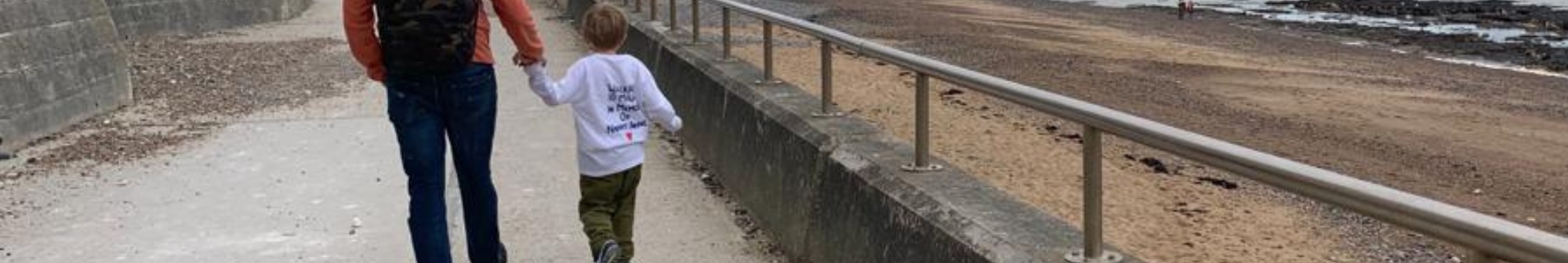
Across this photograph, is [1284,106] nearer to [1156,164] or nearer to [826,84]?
[1156,164]

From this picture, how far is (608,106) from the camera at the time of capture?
4.76 m

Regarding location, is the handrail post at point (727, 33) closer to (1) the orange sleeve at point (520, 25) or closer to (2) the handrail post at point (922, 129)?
(2) the handrail post at point (922, 129)

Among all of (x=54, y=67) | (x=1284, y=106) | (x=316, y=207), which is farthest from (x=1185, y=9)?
(x=316, y=207)

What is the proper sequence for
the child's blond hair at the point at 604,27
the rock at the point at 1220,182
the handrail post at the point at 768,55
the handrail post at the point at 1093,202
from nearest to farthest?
the handrail post at the point at 1093,202
the child's blond hair at the point at 604,27
the handrail post at the point at 768,55
the rock at the point at 1220,182

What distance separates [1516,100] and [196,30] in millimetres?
15696

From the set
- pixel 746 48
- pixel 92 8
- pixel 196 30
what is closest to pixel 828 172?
pixel 746 48

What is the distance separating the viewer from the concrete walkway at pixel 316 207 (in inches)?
236

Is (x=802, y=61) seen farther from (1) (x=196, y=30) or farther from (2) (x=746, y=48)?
(1) (x=196, y=30)

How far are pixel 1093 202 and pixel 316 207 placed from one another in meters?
4.17

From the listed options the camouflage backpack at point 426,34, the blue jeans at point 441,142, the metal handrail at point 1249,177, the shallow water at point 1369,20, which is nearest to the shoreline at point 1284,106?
the metal handrail at point 1249,177

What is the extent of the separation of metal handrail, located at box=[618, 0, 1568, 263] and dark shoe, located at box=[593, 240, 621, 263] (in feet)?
3.26

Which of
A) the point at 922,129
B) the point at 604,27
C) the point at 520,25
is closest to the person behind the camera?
the point at 520,25

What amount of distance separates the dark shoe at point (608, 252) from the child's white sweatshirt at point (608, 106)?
0.21 m

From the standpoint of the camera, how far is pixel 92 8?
34.1 ft
